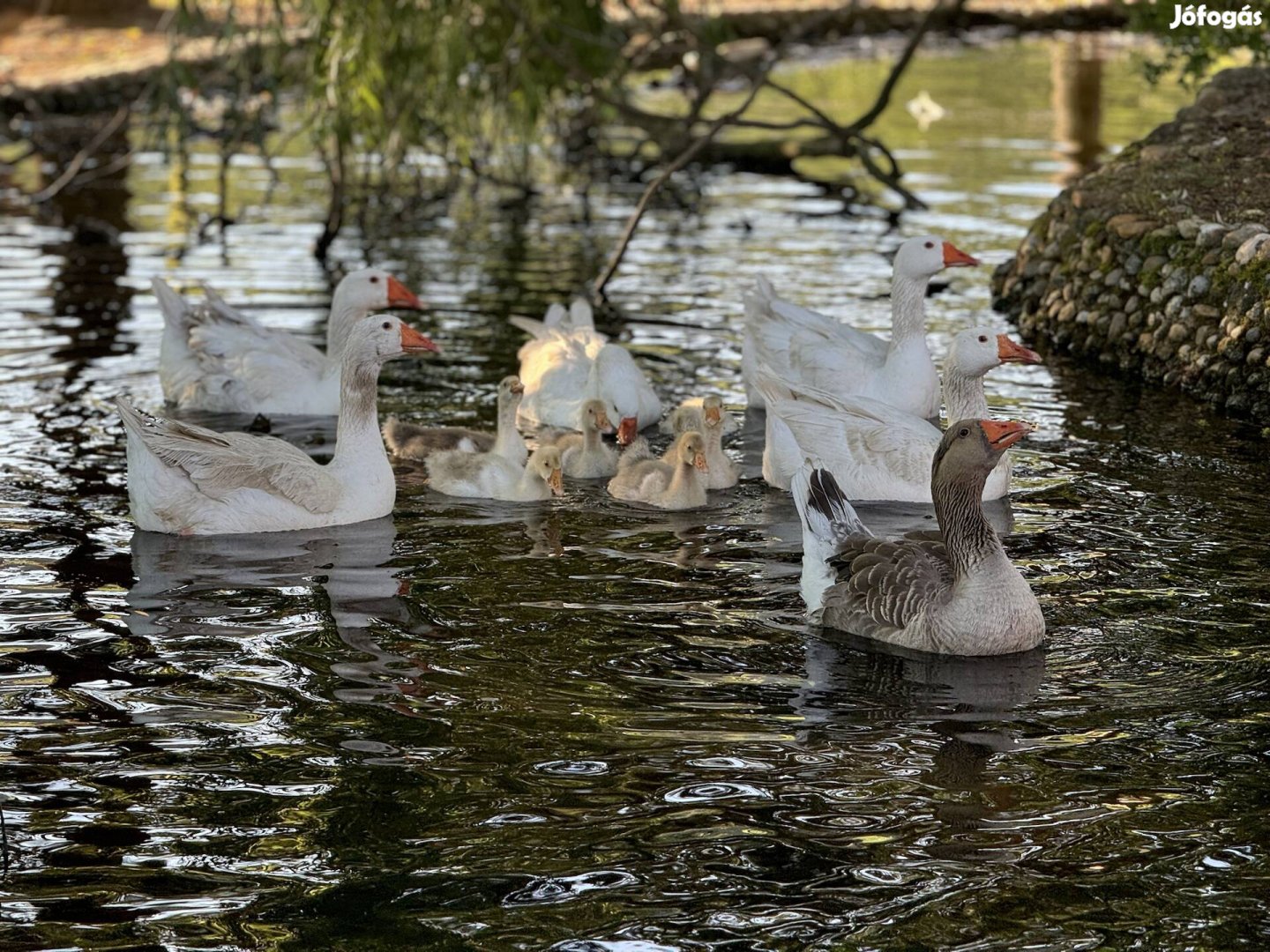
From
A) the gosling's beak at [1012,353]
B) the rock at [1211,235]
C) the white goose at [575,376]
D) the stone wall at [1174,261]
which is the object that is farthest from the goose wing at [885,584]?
the rock at [1211,235]

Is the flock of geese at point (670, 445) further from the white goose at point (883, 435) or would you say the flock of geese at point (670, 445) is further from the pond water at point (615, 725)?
the pond water at point (615, 725)

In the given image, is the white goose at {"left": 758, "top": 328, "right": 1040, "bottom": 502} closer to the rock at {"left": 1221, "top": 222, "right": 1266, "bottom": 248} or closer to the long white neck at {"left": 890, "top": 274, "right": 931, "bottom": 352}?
the long white neck at {"left": 890, "top": 274, "right": 931, "bottom": 352}

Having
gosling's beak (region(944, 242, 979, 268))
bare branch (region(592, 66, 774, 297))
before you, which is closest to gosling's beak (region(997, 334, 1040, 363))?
gosling's beak (region(944, 242, 979, 268))

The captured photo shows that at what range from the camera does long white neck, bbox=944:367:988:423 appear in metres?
10.7

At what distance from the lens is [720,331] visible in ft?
51.0

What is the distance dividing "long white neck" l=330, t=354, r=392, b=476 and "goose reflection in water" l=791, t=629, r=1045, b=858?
3171 millimetres

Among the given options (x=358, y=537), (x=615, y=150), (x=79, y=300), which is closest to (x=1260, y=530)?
(x=358, y=537)

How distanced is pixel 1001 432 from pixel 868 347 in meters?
4.49

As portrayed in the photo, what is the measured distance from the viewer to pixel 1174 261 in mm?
13859

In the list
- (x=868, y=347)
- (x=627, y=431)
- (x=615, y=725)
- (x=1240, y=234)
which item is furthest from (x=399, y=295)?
(x=1240, y=234)

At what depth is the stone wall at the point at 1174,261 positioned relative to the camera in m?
12.9

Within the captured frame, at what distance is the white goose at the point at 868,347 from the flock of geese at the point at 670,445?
0.05 ft

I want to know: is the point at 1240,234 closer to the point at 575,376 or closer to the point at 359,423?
the point at 575,376

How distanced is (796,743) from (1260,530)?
13.4ft
